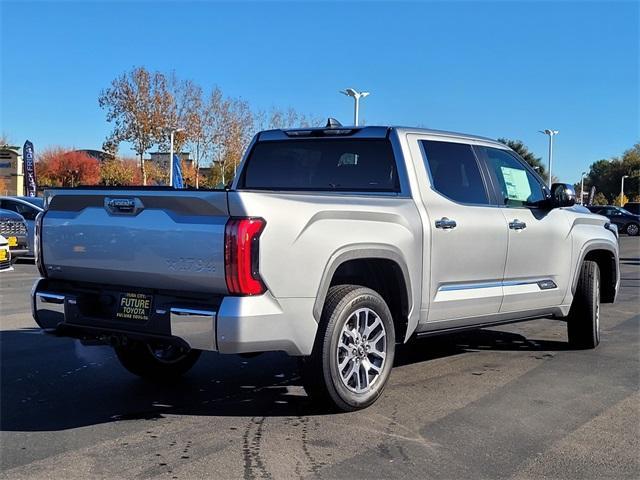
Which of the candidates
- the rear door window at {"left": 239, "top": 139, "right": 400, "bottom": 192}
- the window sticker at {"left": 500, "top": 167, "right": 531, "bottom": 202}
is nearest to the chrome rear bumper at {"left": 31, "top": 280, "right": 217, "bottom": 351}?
the rear door window at {"left": 239, "top": 139, "right": 400, "bottom": 192}

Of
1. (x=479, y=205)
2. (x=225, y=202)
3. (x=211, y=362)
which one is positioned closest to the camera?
(x=225, y=202)

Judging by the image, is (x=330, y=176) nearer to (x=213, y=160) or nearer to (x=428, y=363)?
(x=428, y=363)

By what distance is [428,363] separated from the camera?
6375 millimetres

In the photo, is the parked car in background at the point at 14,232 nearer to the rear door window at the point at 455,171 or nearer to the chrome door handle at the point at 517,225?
the rear door window at the point at 455,171

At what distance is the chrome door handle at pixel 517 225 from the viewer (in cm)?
591

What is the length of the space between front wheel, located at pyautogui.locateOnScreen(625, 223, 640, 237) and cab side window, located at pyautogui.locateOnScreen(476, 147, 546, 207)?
39030 mm

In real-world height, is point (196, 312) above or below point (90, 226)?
below

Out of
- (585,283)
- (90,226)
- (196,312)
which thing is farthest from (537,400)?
(90,226)

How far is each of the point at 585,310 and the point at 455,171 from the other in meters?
2.31

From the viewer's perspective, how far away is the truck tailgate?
401cm

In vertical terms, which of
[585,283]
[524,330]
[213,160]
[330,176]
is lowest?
[524,330]

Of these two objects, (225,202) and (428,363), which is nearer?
(225,202)

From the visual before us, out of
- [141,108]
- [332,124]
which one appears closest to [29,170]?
[141,108]

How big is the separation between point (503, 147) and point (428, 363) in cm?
216
